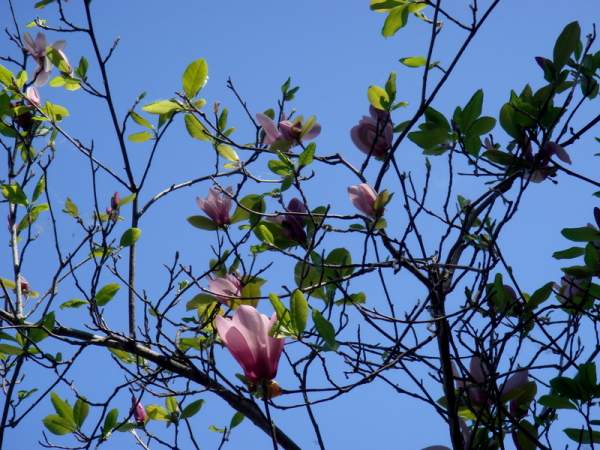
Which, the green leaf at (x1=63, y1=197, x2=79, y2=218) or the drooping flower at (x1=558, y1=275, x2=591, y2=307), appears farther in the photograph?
the green leaf at (x1=63, y1=197, x2=79, y2=218)

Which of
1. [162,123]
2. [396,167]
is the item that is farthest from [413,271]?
[162,123]

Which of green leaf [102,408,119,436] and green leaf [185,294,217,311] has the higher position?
green leaf [185,294,217,311]

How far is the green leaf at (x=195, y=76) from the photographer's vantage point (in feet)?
4.63

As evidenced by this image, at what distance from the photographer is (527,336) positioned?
1255mm

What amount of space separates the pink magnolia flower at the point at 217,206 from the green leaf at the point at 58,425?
0.53 m

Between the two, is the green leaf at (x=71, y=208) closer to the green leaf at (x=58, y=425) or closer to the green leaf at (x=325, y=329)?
the green leaf at (x=58, y=425)

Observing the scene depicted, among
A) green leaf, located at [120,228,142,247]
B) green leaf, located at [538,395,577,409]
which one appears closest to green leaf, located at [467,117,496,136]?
green leaf, located at [538,395,577,409]

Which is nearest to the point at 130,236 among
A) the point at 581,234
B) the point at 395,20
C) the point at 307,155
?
the point at 307,155

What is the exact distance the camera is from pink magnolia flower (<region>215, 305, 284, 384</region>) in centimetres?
101

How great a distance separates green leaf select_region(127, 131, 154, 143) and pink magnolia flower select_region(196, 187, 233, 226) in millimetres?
431

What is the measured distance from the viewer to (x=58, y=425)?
1463mm

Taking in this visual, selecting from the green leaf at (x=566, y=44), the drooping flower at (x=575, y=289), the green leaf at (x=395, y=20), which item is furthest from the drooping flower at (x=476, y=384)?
the green leaf at (x=395, y=20)

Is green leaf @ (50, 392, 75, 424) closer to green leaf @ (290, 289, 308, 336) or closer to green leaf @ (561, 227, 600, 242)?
green leaf @ (290, 289, 308, 336)

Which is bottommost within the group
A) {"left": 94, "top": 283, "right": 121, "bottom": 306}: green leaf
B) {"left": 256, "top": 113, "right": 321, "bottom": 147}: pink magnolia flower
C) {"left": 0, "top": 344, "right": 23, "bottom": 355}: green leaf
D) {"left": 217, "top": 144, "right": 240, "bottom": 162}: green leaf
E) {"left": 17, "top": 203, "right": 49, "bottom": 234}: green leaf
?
{"left": 0, "top": 344, "right": 23, "bottom": 355}: green leaf
